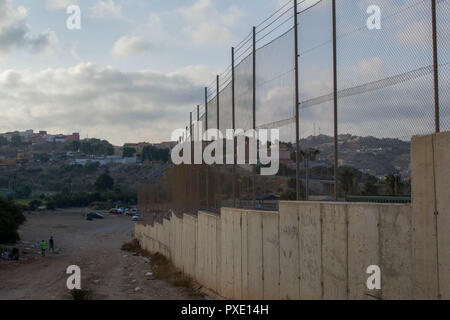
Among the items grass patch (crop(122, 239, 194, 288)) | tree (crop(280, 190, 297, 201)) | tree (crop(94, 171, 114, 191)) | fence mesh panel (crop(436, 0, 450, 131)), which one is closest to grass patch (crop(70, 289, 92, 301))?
grass patch (crop(122, 239, 194, 288))

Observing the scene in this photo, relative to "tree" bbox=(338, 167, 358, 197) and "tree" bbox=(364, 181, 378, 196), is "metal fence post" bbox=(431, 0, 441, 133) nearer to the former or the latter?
"tree" bbox=(364, 181, 378, 196)

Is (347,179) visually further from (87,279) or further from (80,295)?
(87,279)

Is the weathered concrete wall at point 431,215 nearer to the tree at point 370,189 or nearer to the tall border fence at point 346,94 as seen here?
the tall border fence at point 346,94

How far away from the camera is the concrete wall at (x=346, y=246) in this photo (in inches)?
227

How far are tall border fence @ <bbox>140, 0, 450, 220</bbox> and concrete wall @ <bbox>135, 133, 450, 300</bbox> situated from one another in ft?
1.74

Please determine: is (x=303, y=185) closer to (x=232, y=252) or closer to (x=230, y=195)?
(x=232, y=252)

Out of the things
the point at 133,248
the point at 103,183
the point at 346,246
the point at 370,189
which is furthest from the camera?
the point at 103,183

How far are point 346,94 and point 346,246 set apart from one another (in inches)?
96.7

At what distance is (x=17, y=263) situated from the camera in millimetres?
26281

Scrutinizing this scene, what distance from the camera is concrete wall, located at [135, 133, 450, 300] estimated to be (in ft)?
18.9

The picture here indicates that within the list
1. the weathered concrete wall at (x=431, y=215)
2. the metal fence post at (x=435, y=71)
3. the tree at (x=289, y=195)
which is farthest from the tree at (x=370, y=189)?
the tree at (x=289, y=195)

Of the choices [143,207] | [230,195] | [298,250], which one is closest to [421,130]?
[298,250]

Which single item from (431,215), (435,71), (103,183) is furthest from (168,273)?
(103,183)

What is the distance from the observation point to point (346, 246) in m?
7.30
